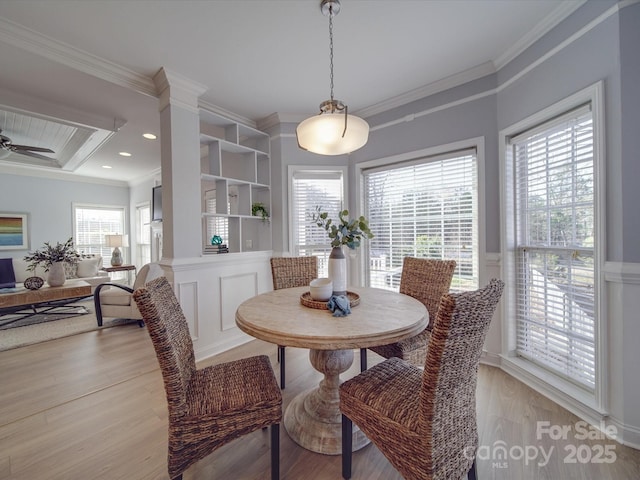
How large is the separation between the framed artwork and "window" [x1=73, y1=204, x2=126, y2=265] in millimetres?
759

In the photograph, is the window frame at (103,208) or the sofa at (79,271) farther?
the window frame at (103,208)

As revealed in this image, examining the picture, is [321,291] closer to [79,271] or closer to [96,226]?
[79,271]

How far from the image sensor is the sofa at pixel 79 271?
15.8 ft

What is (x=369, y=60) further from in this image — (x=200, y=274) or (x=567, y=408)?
(x=567, y=408)

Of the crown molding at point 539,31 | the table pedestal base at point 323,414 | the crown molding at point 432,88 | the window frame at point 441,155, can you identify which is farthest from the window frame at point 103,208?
the crown molding at point 539,31

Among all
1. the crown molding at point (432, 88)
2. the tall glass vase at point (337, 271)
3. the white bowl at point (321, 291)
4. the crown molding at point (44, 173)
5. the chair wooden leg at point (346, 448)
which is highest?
the crown molding at point (432, 88)

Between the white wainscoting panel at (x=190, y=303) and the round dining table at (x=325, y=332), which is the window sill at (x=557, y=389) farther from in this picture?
the white wainscoting panel at (x=190, y=303)

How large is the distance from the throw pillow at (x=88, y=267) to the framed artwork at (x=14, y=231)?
1.02 metres

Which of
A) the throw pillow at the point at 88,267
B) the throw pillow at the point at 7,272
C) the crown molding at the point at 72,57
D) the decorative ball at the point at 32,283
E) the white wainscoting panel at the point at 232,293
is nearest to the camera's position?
the crown molding at the point at 72,57

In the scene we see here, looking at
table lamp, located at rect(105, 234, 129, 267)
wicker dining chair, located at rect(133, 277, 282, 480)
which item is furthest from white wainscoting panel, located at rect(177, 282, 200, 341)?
table lamp, located at rect(105, 234, 129, 267)

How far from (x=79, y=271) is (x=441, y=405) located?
22.3ft

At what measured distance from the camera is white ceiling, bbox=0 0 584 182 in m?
1.76

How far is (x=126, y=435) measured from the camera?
165 centimetres

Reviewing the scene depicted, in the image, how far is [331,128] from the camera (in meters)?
1.64
